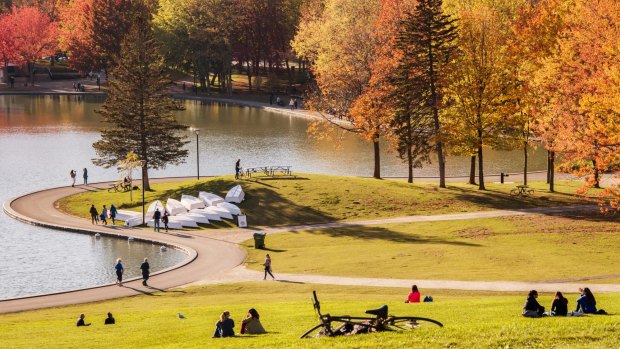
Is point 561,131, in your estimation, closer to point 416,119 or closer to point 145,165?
point 416,119

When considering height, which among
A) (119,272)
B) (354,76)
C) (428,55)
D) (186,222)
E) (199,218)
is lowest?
(119,272)

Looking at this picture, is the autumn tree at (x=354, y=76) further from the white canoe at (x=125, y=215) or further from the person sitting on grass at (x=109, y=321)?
the person sitting on grass at (x=109, y=321)

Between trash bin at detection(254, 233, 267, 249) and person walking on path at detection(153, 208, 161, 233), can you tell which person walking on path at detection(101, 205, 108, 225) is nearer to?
person walking on path at detection(153, 208, 161, 233)

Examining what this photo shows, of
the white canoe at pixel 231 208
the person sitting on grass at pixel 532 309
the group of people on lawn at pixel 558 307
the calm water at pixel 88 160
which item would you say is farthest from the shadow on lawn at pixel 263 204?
the person sitting on grass at pixel 532 309

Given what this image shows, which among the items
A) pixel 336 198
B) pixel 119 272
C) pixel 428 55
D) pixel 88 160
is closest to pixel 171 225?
pixel 336 198

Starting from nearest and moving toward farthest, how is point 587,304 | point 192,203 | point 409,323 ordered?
point 409,323 < point 587,304 < point 192,203

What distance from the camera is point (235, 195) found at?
202 ft

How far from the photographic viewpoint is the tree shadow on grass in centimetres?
5075

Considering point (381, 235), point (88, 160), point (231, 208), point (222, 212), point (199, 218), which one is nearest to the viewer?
point (381, 235)

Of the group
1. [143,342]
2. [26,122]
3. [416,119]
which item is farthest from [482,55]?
[26,122]

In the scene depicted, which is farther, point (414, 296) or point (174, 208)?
point (174, 208)

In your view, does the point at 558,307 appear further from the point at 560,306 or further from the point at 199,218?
the point at 199,218

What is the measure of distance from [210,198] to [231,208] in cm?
310

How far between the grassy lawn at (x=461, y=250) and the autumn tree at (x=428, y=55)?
12.8 meters
